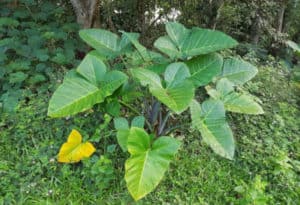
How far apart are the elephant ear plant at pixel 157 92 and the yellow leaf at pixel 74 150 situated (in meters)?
0.21

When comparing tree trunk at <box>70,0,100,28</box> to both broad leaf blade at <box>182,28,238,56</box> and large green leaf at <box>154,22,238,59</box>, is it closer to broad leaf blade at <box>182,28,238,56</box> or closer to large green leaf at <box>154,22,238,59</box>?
large green leaf at <box>154,22,238,59</box>

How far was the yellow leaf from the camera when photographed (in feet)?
6.02

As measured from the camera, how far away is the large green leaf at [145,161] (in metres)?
1.51

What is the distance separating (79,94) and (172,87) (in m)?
0.51

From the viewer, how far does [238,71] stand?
2125mm

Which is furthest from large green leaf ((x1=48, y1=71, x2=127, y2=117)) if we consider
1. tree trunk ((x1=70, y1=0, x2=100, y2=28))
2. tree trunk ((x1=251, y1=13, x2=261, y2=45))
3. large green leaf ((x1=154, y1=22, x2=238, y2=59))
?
tree trunk ((x1=251, y1=13, x2=261, y2=45))

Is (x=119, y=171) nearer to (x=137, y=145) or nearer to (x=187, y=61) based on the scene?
(x=137, y=145)

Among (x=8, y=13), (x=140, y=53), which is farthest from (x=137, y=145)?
(x=8, y=13)

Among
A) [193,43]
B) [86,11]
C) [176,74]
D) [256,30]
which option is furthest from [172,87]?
[256,30]

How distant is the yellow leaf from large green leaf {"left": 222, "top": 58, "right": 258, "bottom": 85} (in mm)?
989

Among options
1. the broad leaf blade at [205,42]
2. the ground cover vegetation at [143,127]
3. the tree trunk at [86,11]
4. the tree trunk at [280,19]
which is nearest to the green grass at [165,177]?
the ground cover vegetation at [143,127]

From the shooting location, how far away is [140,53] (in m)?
2.07

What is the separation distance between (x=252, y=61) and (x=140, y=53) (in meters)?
1.22

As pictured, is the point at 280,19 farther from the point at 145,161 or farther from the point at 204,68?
the point at 145,161
